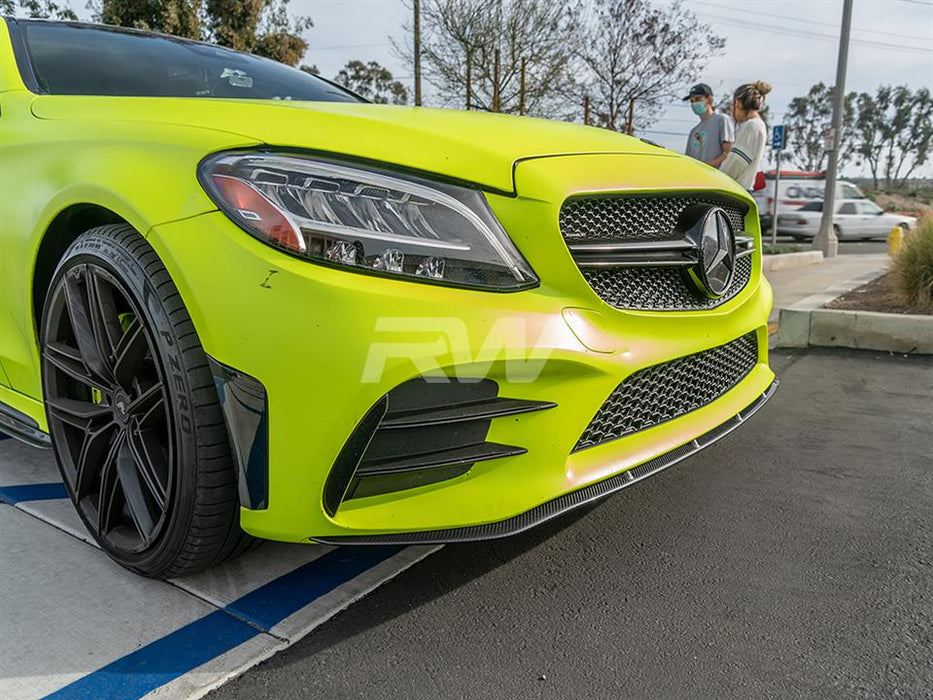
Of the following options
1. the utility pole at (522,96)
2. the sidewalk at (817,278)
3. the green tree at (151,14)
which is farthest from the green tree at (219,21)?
the sidewalk at (817,278)

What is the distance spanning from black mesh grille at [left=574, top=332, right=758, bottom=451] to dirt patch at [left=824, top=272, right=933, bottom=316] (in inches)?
146

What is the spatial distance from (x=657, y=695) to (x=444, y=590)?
624mm

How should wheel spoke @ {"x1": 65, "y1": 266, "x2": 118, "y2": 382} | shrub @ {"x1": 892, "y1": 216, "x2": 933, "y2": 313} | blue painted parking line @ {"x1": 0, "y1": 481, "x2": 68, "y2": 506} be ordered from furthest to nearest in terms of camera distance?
shrub @ {"x1": 892, "y1": 216, "x2": 933, "y2": 313} → blue painted parking line @ {"x1": 0, "y1": 481, "x2": 68, "y2": 506} → wheel spoke @ {"x1": 65, "y1": 266, "x2": 118, "y2": 382}

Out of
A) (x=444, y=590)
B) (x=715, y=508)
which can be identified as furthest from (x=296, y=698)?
(x=715, y=508)

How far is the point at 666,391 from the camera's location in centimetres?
198

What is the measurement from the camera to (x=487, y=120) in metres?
2.21

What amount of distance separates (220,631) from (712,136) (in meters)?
5.03

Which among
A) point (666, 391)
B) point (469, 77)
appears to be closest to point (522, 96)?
point (469, 77)

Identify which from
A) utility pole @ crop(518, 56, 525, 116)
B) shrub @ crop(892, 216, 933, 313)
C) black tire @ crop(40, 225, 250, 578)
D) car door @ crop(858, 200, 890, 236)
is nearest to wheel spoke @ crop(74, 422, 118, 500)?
black tire @ crop(40, 225, 250, 578)

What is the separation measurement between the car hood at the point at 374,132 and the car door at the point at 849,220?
2120 centimetres

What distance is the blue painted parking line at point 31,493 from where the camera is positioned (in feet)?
8.00

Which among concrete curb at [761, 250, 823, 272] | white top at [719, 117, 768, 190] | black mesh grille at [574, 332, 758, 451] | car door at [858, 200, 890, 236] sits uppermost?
white top at [719, 117, 768, 190]

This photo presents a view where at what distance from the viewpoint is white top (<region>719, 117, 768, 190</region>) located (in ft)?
16.8

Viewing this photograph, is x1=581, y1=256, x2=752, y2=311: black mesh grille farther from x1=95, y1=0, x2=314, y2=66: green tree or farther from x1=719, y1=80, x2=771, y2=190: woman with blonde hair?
x1=95, y1=0, x2=314, y2=66: green tree
